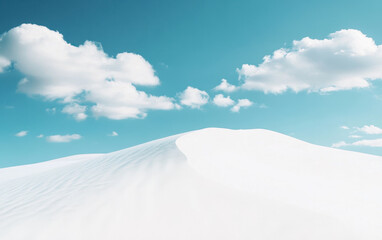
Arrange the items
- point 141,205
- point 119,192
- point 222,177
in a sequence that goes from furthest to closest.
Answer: point 222,177 → point 119,192 → point 141,205

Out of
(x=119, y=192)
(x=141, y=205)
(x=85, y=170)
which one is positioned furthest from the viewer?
(x=85, y=170)

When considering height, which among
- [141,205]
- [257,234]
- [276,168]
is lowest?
[257,234]

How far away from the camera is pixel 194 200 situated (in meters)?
6.20

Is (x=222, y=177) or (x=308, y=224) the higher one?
(x=222, y=177)

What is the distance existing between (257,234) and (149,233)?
6.00 feet

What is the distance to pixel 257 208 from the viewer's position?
6016mm

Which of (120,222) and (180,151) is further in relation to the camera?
(180,151)

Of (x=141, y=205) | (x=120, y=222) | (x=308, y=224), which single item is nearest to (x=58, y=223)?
(x=120, y=222)

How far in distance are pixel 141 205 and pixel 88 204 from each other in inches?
42.7

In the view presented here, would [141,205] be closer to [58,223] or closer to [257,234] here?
[58,223]

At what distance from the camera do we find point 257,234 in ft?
17.5

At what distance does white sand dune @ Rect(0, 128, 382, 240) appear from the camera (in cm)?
546

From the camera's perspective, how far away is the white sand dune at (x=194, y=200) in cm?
546

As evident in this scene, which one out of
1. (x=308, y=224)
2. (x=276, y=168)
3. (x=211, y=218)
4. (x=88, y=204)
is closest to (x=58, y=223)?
(x=88, y=204)
